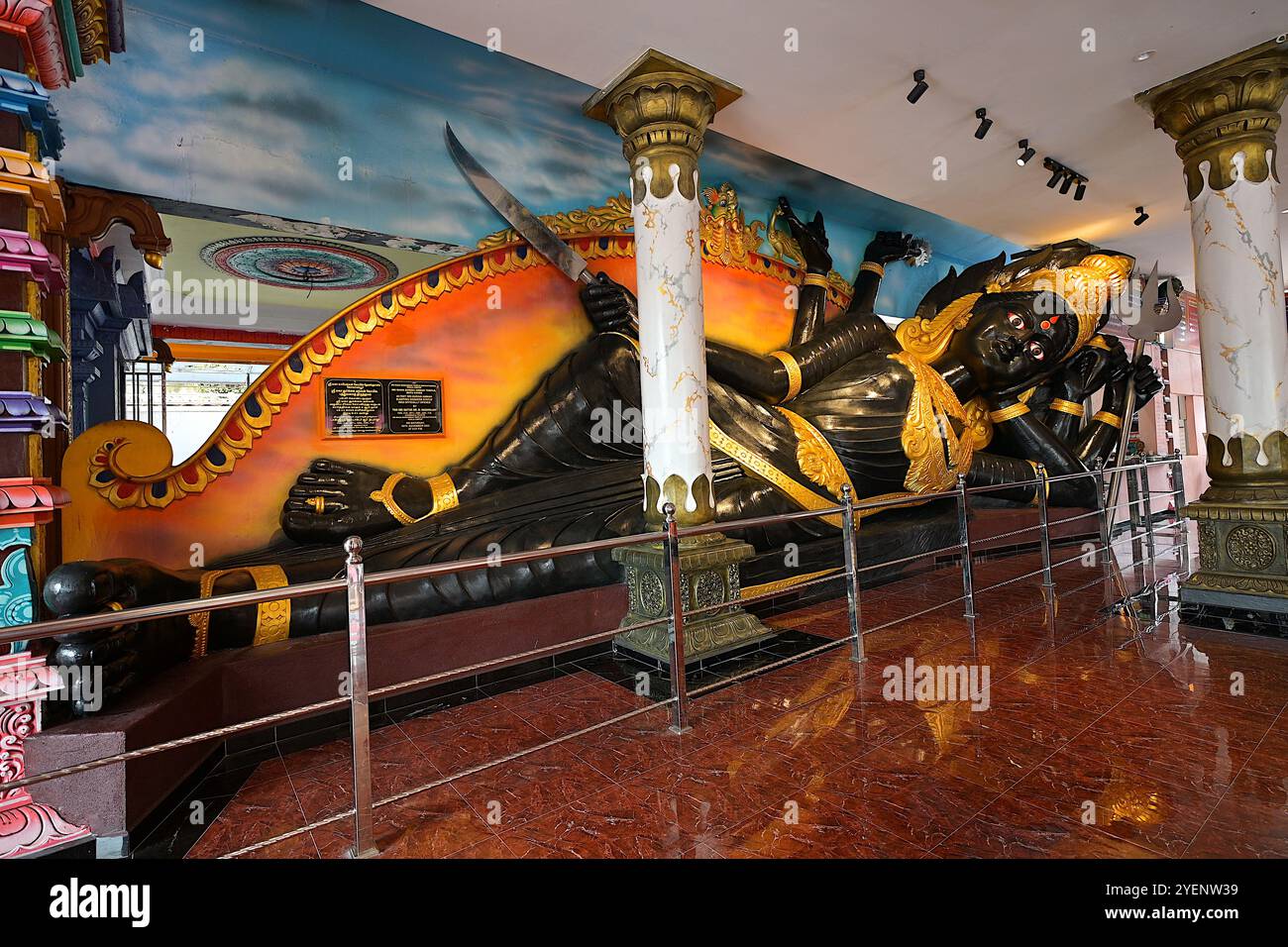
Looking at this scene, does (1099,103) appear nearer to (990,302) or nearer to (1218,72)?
(1218,72)

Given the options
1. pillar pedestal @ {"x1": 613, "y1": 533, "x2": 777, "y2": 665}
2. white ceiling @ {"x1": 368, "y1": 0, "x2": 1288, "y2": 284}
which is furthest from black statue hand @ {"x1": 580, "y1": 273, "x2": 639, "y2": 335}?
pillar pedestal @ {"x1": 613, "y1": 533, "x2": 777, "y2": 665}

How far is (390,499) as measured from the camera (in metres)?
3.21

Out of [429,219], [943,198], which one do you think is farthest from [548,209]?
[943,198]

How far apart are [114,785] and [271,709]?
2.26 feet

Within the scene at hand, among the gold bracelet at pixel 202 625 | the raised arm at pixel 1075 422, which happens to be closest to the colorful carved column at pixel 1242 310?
the raised arm at pixel 1075 422

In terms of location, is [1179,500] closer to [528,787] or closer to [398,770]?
[528,787]

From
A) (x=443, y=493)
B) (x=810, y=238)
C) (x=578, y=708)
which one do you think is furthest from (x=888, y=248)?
(x=578, y=708)

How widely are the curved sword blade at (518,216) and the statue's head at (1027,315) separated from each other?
305 cm

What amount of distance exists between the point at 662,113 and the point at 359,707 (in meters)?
2.79

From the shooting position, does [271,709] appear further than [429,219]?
No

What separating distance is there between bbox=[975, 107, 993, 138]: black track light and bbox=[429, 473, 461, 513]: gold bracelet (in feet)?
11.8

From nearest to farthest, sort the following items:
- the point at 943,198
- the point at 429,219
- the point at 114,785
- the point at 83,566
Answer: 1. the point at 114,785
2. the point at 83,566
3. the point at 429,219
4. the point at 943,198

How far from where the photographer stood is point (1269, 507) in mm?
3252

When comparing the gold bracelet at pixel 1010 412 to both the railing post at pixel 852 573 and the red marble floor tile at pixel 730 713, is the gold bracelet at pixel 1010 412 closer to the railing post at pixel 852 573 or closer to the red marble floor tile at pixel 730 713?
the railing post at pixel 852 573
